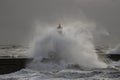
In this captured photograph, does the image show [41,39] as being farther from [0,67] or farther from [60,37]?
[0,67]

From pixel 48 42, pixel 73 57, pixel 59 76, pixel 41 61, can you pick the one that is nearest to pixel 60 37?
pixel 48 42

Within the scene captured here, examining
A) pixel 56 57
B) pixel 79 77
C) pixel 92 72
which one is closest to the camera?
pixel 79 77

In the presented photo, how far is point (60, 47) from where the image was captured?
2733cm

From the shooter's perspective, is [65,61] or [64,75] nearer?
[64,75]

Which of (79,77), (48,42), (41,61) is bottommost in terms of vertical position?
(79,77)

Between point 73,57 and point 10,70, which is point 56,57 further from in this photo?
point 10,70

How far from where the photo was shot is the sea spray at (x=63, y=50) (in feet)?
77.7

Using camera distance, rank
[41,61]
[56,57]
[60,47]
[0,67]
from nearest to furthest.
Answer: [0,67] → [41,61] → [56,57] → [60,47]

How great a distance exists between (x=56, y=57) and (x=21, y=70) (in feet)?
16.2

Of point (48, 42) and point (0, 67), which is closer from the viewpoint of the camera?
point (0, 67)

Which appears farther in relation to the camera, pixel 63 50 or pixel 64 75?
pixel 63 50

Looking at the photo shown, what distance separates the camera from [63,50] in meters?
27.0

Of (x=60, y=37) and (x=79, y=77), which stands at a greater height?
(x=60, y=37)

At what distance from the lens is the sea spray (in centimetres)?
2369
